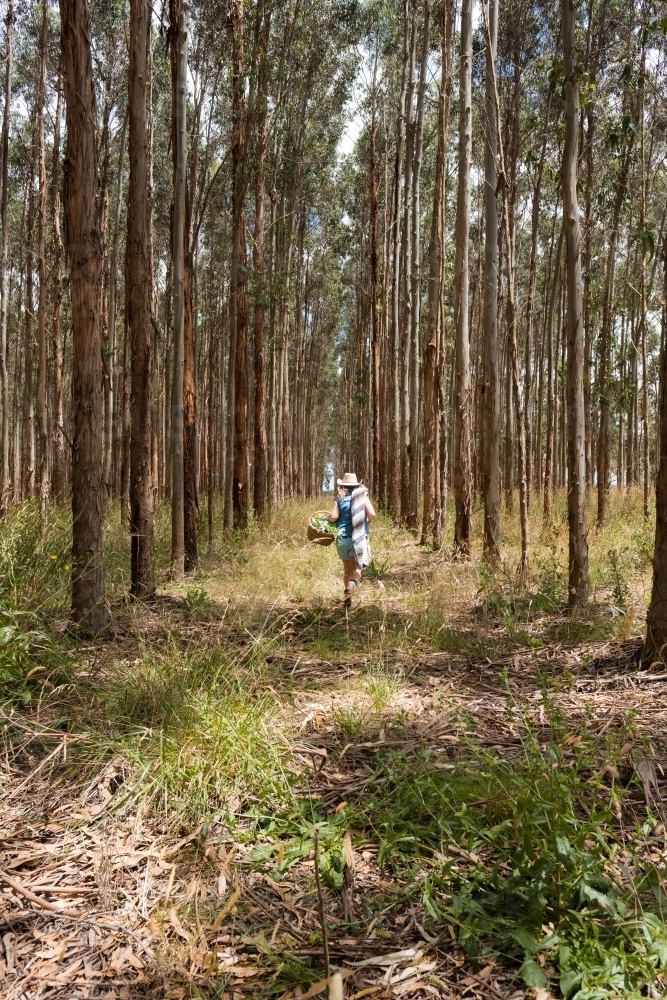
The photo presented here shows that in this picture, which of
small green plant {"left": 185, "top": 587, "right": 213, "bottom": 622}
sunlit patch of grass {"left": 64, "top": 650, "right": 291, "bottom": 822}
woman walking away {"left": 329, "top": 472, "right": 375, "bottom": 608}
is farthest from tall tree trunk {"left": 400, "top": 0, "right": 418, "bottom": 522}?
sunlit patch of grass {"left": 64, "top": 650, "right": 291, "bottom": 822}

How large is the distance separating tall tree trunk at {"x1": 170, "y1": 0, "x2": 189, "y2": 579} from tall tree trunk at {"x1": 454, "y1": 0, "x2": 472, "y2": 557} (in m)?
3.18

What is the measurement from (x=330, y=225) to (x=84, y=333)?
19.0 meters

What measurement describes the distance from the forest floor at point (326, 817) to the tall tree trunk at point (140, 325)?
4.44 feet

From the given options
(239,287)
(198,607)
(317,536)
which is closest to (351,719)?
(198,607)

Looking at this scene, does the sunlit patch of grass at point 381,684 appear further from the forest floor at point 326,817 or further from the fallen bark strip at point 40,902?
the fallen bark strip at point 40,902

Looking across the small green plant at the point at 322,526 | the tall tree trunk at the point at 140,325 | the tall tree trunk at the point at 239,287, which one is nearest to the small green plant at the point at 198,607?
the tall tree trunk at the point at 140,325

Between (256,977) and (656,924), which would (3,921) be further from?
(656,924)

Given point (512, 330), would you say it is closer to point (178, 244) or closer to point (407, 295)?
point (178, 244)

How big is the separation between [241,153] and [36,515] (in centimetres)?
660

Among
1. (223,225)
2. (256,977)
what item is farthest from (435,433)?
(223,225)

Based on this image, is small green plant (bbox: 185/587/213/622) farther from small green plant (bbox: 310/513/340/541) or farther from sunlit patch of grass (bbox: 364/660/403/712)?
small green plant (bbox: 310/513/340/541)

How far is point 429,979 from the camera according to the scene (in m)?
1.94

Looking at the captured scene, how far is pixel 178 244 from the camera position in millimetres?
7559

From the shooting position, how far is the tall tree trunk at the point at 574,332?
5234 millimetres
